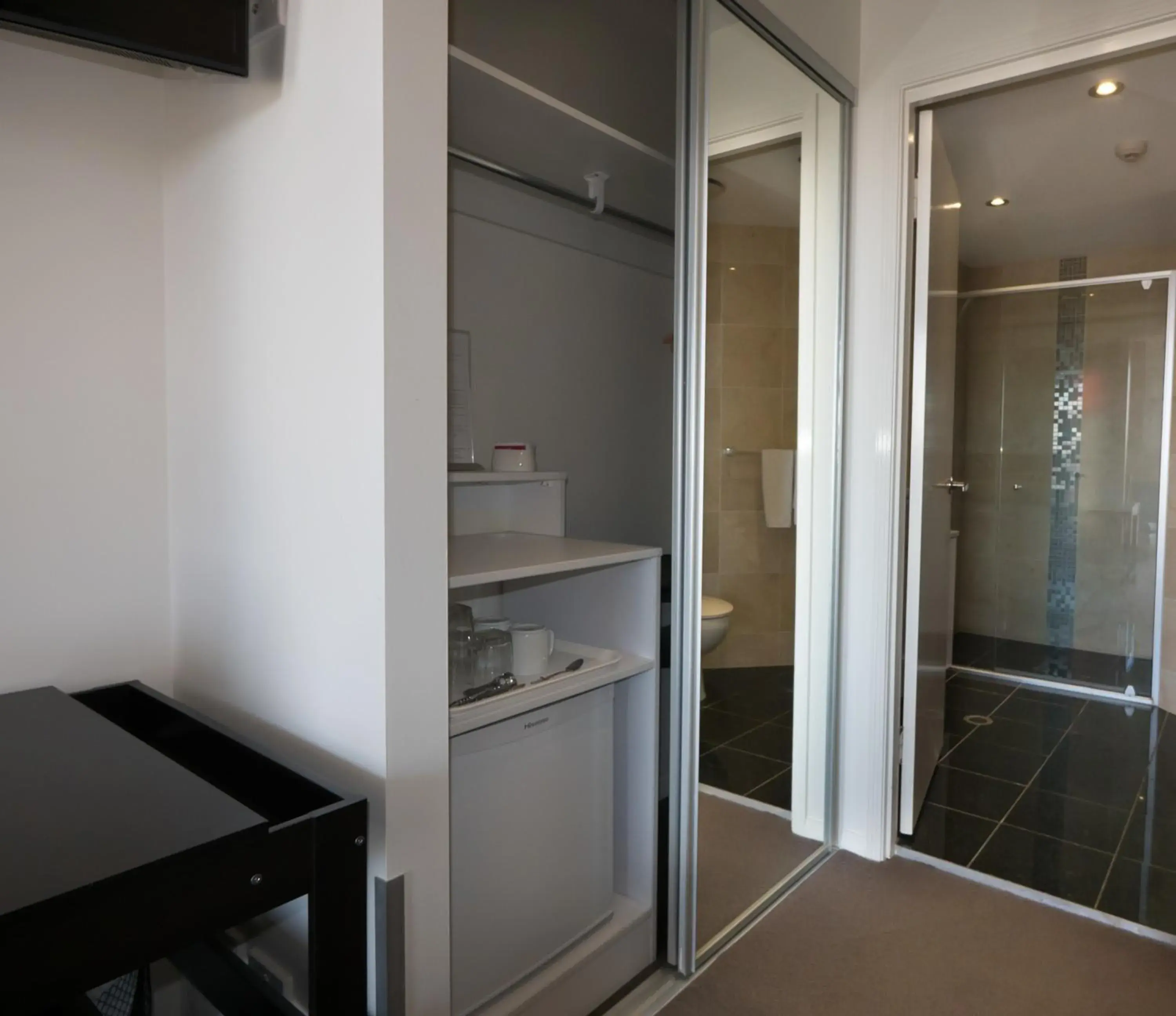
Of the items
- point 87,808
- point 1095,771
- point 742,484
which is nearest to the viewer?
point 87,808

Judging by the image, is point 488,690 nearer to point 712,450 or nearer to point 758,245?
point 712,450

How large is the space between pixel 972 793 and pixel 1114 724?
1.24 metres

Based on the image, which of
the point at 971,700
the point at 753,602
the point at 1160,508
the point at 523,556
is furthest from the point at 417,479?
the point at 1160,508

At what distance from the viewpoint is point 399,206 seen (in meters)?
1.13

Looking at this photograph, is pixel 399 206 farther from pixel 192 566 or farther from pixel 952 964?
pixel 952 964

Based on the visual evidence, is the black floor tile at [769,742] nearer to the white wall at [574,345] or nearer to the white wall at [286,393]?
the white wall at [574,345]

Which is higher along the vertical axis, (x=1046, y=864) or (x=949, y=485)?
(x=949, y=485)

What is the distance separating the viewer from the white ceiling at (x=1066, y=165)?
8.64 ft

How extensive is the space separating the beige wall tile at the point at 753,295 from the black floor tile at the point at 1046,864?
1675mm

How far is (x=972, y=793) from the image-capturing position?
2865 millimetres

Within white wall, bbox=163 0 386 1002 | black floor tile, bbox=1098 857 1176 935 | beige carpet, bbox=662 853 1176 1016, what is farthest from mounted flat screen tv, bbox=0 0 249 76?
black floor tile, bbox=1098 857 1176 935

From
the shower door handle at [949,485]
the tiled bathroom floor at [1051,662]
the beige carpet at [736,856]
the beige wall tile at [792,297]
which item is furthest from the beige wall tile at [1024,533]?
the beige wall tile at [792,297]

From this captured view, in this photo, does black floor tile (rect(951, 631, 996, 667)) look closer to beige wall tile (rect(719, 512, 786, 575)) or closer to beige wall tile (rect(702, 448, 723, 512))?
beige wall tile (rect(719, 512, 786, 575))

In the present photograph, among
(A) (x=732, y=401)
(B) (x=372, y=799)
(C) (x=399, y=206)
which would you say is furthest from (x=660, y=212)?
(B) (x=372, y=799)
